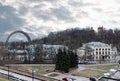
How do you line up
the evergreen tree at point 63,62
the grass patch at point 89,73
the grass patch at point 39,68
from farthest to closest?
the evergreen tree at point 63,62, the grass patch at point 39,68, the grass patch at point 89,73

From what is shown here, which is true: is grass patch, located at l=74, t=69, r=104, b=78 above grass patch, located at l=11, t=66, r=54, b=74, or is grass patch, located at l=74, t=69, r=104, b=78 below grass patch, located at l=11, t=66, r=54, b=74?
below

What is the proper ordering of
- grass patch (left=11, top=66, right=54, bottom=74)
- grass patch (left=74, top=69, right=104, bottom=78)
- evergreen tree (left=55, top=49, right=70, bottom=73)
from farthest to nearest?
evergreen tree (left=55, top=49, right=70, bottom=73)
grass patch (left=11, top=66, right=54, bottom=74)
grass patch (left=74, top=69, right=104, bottom=78)

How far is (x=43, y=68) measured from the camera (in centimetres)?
5128

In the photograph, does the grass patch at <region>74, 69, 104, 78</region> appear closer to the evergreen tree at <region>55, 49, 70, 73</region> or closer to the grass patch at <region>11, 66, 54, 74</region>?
the evergreen tree at <region>55, 49, 70, 73</region>

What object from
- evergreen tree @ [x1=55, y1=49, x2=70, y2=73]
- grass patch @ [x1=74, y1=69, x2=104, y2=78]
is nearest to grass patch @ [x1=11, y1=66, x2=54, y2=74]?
evergreen tree @ [x1=55, y1=49, x2=70, y2=73]

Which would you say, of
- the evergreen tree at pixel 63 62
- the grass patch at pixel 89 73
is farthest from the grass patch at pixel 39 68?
the grass patch at pixel 89 73

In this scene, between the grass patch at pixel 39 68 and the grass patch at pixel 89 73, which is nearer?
the grass patch at pixel 89 73

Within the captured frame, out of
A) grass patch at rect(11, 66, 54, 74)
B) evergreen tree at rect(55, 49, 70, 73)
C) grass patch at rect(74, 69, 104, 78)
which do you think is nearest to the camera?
grass patch at rect(74, 69, 104, 78)

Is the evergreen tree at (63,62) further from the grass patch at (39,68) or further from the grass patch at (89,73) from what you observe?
the grass patch at (89,73)

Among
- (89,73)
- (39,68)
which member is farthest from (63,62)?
(89,73)

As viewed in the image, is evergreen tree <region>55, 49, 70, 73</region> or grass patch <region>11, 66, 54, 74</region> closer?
grass patch <region>11, 66, 54, 74</region>

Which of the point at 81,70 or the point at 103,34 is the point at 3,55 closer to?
the point at 81,70

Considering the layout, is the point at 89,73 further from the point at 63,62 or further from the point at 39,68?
the point at 39,68

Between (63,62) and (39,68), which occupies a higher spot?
(63,62)
